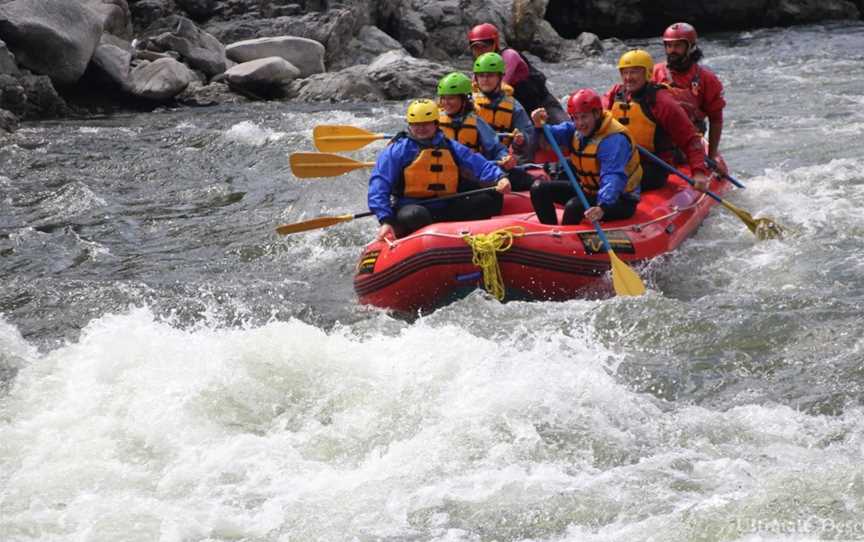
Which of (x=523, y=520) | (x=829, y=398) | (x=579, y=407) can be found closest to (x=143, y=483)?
(x=523, y=520)

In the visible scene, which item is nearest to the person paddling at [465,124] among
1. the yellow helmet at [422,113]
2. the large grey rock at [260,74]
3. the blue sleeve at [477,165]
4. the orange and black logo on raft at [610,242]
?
the blue sleeve at [477,165]

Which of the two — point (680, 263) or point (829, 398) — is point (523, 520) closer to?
point (829, 398)

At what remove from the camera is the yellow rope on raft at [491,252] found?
22.7 ft

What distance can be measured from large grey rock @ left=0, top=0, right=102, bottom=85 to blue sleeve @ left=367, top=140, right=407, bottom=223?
9.02 m

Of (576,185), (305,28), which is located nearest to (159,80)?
(305,28)

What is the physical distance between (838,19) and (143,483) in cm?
2374

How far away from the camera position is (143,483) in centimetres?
517

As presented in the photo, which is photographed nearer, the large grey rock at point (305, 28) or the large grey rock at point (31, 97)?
the large grey rock at point (31, 97)

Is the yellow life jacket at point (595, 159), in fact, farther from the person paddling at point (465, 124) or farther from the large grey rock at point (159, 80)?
the large grey rock at point (159, 80)

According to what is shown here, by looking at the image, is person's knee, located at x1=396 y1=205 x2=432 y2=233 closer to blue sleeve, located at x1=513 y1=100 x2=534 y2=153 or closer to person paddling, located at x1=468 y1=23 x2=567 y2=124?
blue sleeve, located at x1=513 y1=100 x2=534 y2=153

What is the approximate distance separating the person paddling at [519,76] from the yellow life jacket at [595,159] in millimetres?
1729

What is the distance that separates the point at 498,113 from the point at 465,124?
68 cm

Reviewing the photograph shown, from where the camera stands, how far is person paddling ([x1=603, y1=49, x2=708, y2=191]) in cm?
832

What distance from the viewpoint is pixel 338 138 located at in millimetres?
9109
